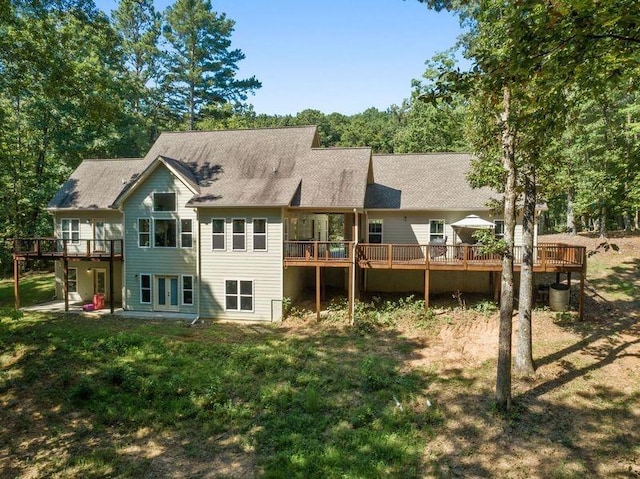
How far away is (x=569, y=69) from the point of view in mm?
4746

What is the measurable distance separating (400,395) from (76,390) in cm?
905

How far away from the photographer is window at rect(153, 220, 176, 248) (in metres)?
18.9

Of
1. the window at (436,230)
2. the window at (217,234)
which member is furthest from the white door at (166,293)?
the window at (436,230)

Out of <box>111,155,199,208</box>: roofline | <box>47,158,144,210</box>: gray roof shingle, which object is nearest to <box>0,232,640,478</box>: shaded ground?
<box>111,155,199,208</box>: roofline

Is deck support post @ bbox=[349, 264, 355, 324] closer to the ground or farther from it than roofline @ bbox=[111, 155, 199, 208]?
closer to the ground

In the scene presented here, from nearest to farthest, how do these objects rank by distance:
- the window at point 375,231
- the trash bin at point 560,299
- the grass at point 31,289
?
the trash bin at point 560,299 < the window at point 375,231 < the grass at point 31,289

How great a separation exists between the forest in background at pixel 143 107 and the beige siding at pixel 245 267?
6341 millimetres

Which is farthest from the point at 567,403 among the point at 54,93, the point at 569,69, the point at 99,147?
the point at 99,147

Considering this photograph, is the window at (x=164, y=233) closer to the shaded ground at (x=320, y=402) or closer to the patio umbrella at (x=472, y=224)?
the shaded ground at (x=320, y=402)

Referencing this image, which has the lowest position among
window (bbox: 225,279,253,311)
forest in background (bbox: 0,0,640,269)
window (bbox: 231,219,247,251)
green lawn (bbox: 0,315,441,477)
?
green lawn (bbox: 0,315,441,477)

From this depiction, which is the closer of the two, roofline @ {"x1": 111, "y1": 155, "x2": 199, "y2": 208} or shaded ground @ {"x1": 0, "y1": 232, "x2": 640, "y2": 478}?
shaded ground @ {"x1": 0, "y1": 232, "x2": 640, "y2": 478}

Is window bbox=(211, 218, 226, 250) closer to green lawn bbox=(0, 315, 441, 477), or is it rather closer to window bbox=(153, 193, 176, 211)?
window bbox=(153, 193, 176, 211)

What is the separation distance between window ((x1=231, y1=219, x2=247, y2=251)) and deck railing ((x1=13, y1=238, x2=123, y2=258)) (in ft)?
19.4

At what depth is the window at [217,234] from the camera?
18.2 m
